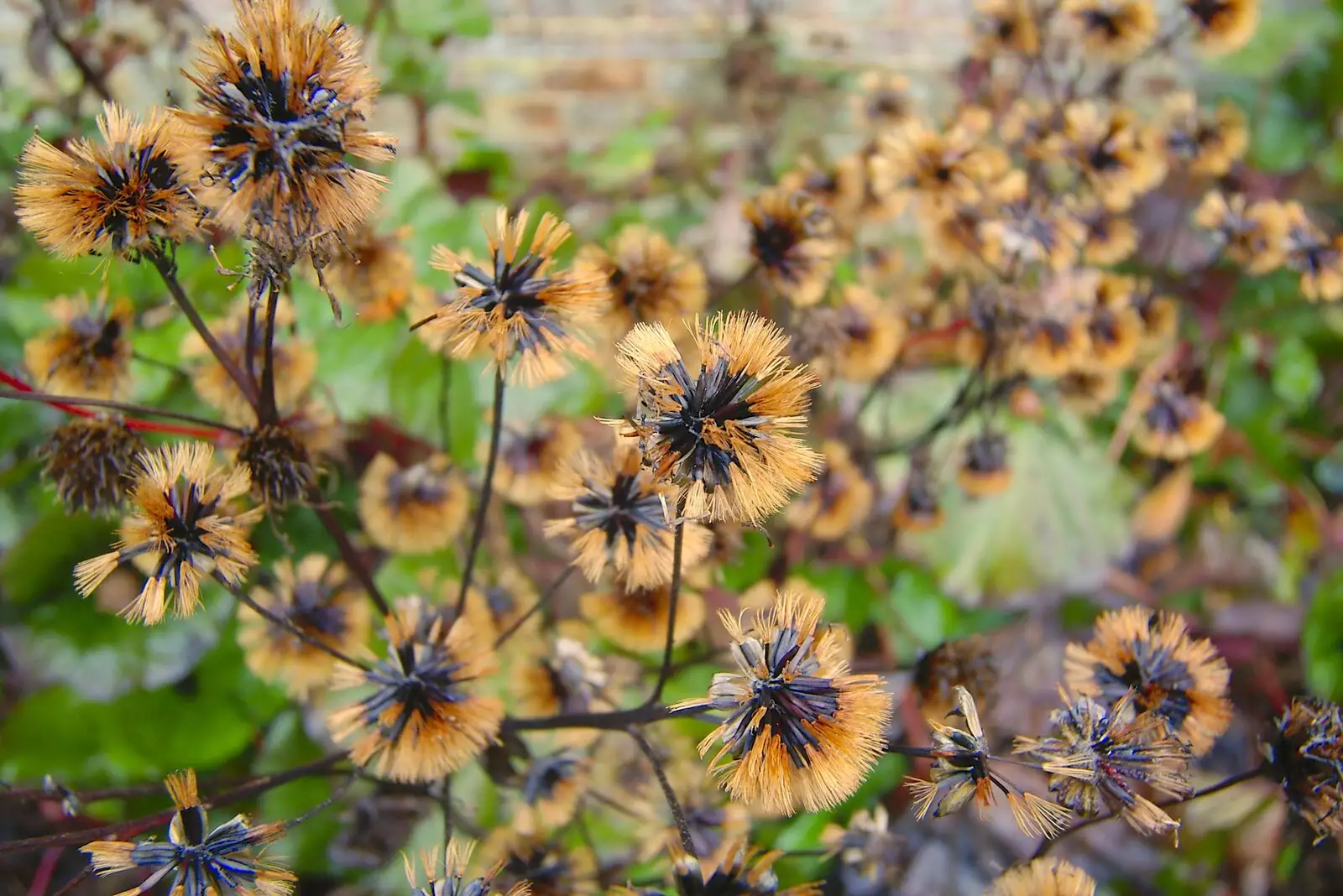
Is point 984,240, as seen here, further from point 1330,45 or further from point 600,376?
point 1330,45

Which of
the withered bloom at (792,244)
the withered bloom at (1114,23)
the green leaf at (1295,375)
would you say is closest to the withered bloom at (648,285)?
the withered bloom at (792,244)

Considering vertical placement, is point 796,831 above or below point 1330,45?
below

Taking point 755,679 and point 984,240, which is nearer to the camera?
point 755,679

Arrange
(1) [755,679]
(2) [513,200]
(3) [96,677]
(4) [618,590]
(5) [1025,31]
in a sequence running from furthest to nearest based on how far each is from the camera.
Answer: (2) [513,200], (5) [1025,31], (3) [96,677], (4) [618,590], (1) [755,679]

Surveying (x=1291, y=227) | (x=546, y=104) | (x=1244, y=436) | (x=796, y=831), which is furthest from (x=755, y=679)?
(x=546, y=104)

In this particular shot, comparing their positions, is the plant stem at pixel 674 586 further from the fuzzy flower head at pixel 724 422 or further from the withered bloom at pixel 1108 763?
the withered bloom at pixel 1108 763

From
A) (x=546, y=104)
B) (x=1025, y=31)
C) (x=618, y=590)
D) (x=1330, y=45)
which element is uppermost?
(x=546, y=104)

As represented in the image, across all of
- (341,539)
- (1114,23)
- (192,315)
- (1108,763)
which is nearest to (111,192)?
(192,315)
